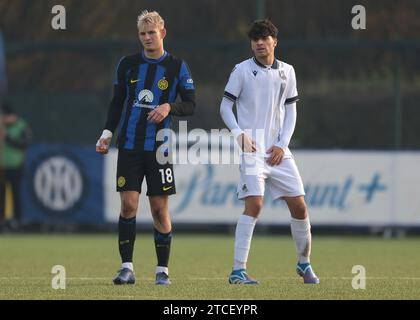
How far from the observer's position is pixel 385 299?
8578mm

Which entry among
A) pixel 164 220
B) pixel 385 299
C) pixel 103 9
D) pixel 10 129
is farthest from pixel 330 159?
pixel 385 299

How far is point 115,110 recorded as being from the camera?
10.0 m

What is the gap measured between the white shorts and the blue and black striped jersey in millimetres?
673

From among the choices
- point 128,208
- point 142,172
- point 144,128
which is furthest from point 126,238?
point 144,128

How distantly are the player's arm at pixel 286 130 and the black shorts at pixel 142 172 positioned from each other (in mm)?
830

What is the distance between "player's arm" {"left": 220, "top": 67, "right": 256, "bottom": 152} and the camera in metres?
9.76

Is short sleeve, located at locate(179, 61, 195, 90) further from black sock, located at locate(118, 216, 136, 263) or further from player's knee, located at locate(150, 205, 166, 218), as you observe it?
black sock, located at locate(118, 216, 136, 263)

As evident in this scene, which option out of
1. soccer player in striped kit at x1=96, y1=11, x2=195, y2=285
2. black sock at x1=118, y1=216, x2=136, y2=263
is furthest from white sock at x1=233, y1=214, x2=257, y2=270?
black sock at x1=118, y1=216, x2=136, y2=263

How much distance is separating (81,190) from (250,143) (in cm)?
963

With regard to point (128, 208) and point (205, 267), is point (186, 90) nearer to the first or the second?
point (128, 208)

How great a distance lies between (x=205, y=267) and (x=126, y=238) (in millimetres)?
2392

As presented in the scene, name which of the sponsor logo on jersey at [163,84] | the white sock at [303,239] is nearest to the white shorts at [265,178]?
the white sock at [303,239]
